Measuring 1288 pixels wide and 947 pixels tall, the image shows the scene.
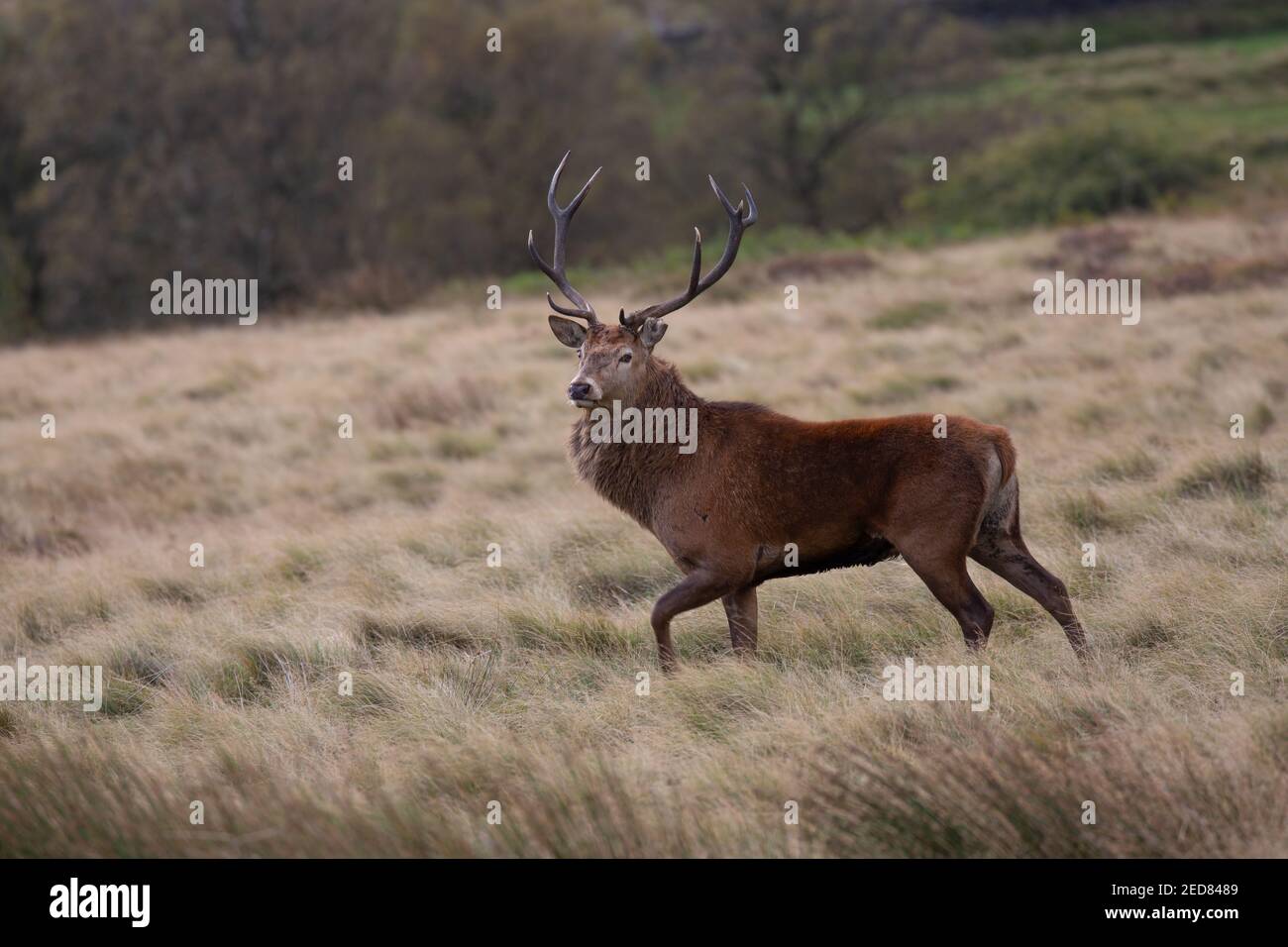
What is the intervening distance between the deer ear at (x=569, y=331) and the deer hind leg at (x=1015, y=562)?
213 cm

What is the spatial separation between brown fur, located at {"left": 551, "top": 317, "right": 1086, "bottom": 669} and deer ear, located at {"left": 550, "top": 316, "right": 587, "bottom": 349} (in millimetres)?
335

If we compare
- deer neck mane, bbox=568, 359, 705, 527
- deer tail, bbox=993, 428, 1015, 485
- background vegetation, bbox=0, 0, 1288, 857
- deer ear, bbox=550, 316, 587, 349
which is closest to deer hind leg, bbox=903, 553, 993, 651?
background vegetation, bbox=0, 0, 1288, 857

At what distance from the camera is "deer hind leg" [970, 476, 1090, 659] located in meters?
5.59

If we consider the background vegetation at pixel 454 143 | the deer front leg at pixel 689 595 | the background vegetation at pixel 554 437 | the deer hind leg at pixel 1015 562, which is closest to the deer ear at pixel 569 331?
the background vegetation at pixel 554 437

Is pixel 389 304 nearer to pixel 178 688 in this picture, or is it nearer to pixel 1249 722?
pixel 178 688

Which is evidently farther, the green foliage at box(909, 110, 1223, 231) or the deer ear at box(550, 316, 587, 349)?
the green foliage at box(909, 110, 1223, 231)

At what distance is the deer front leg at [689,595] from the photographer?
5664 mm

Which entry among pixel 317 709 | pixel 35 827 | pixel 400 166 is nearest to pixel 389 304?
pixel 400 166

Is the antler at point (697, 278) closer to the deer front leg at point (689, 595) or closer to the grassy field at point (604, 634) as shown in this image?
the deer front leg at point (689, 595)

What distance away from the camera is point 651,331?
6355 mm

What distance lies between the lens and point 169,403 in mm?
14352

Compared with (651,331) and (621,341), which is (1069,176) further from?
(621,341)

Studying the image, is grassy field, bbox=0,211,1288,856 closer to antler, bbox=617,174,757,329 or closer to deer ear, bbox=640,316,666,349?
deer ear, bbox=640,316,666,349

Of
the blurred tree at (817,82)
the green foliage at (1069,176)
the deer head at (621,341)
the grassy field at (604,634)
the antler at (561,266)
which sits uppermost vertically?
the blurred tree at (817,82)
